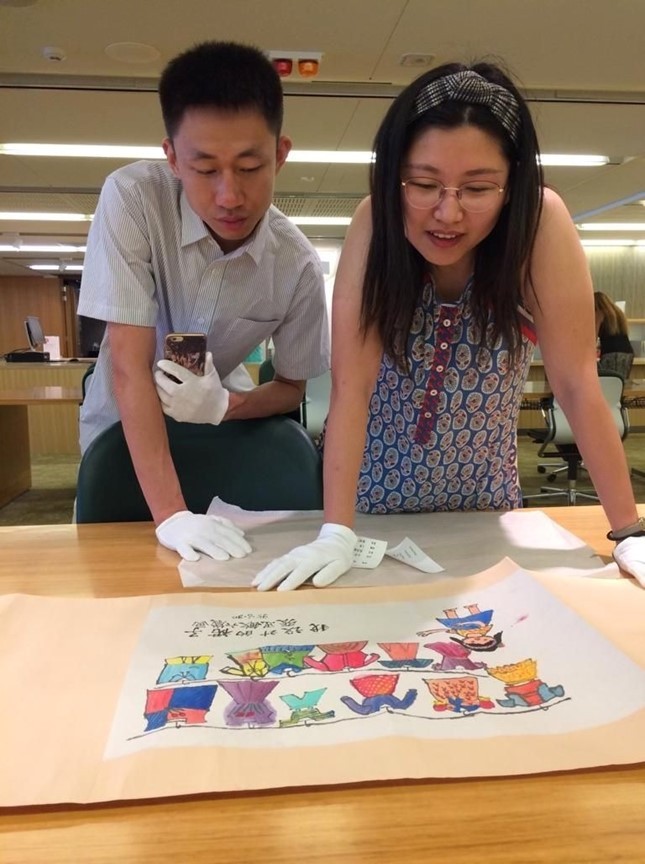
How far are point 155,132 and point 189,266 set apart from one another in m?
3.54

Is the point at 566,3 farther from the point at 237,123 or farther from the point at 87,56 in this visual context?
the point at 237,123

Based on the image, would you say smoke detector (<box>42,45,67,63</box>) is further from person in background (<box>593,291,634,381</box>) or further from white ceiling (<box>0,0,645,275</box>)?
person in background (<box>593,291,634,381</box>)

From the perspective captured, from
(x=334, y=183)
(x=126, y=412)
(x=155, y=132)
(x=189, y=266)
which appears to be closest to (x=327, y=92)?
(x=155, y=132)

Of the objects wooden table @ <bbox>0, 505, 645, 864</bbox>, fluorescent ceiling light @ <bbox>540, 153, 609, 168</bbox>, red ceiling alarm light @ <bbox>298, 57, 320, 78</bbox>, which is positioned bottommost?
wooden table @ <bbox>0, 505, 645, 864</bbox>

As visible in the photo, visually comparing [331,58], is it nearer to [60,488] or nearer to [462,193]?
[462,193]

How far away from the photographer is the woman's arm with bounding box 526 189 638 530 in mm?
890

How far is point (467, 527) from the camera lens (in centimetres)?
98

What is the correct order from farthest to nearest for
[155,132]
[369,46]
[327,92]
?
[155,132], [327,92], [369,46]

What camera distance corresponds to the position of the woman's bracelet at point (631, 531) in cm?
84

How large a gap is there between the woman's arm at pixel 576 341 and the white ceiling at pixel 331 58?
1273 millimetres

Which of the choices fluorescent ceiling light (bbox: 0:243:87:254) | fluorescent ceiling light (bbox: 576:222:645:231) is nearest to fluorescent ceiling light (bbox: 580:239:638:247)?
fluorescent ceiling light (bbox: 576:222:645:231)

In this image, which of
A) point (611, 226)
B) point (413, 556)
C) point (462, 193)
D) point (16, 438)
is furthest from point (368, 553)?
point (611, 226)

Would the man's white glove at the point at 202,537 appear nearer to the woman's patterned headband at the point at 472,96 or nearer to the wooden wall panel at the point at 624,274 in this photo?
the woman's patterned headband at the point at 472,96

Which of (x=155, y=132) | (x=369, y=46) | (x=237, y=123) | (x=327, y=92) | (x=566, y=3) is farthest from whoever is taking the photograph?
(x=155, y=132)
